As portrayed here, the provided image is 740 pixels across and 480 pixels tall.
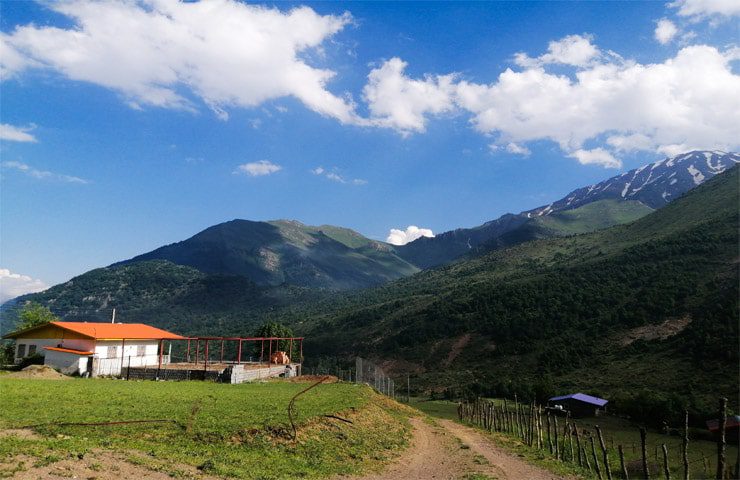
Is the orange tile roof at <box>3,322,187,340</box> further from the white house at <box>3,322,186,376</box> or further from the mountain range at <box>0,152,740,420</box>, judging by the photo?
the mountain range at <box>0,152,740,420</box>

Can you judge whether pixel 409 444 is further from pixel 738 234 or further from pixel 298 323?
pixel 298 323

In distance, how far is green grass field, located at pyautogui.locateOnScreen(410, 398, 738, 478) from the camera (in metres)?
26.0

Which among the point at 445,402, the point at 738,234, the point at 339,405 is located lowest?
the point at 445,402

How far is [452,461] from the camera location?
21078 mm

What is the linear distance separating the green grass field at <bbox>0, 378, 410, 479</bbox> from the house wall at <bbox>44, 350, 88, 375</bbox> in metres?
14.6

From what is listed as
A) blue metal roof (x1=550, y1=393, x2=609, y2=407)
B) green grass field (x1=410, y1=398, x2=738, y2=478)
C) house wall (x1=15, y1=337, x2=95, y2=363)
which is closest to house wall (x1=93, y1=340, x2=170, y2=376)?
house wall (x1=15, y1=337, x2=95, y2=363)

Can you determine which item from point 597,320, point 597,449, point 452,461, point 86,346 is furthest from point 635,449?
point 86,346

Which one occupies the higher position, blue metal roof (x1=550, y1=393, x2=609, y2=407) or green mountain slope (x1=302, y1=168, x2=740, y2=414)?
green mountain slope (x1=302, y1=168, x2=740, y2=414)

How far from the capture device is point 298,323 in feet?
474

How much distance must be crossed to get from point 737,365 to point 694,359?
16.1 feet

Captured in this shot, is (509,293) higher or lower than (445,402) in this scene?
higher

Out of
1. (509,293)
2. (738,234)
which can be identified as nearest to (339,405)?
(509,293)

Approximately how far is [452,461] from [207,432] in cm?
1042

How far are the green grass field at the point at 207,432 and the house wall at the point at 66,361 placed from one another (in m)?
14.6
